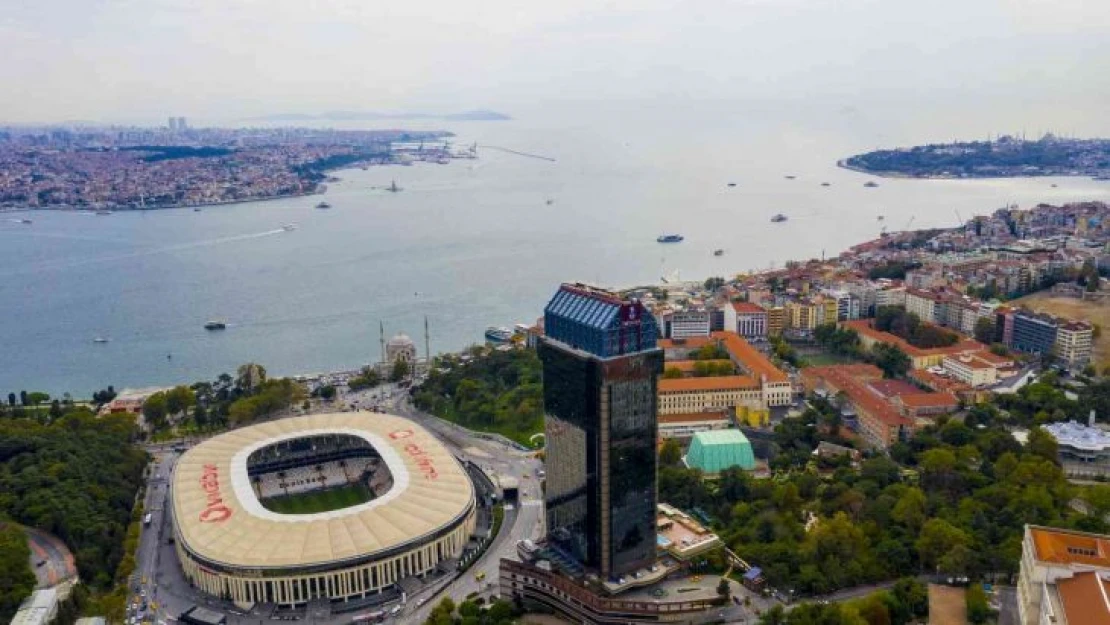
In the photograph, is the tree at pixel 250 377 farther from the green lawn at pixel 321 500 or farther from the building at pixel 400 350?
the green lawn at pixel 321 500

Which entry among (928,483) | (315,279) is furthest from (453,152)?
(928,483)

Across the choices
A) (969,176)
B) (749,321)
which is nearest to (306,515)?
(749,321)

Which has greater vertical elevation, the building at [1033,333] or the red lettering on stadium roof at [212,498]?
the building at [1033,333]

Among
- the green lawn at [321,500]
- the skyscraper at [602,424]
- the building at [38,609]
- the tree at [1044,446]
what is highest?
the skyscraper at [602,424]

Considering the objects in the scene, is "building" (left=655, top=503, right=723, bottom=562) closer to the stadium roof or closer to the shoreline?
the stadium roof

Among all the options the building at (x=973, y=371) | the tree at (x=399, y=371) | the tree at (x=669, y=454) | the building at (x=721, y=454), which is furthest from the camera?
the tree at (x=399, y=371)

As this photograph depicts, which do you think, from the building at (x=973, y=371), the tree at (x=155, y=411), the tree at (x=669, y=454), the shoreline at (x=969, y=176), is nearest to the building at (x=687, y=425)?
the tree at (x=669, y=454)

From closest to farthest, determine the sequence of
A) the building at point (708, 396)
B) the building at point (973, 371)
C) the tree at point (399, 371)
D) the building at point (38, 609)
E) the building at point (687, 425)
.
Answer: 1. the building at point (38, 609)
2. the building at point (687, 425)
3. the building at point (708, 396)
4. the building at point (973, 371)
5. the tree at point (399, 371)
